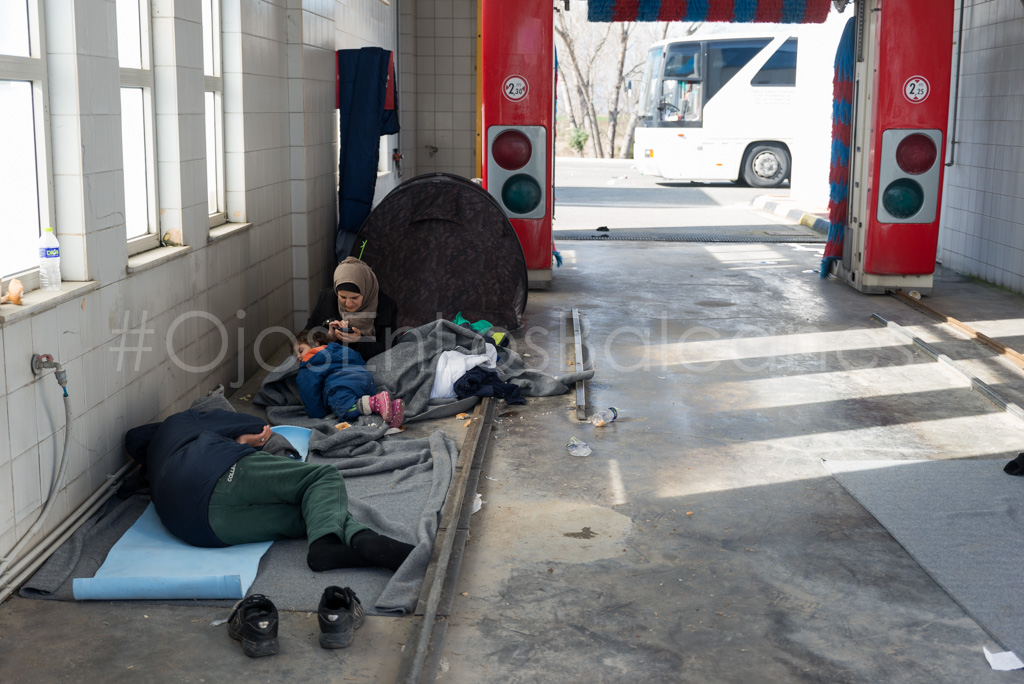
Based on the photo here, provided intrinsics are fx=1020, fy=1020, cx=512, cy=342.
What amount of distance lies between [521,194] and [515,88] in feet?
3.14

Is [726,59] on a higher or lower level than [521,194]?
higher

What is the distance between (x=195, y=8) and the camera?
5.47m

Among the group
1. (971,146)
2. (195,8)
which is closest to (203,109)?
(195,8)

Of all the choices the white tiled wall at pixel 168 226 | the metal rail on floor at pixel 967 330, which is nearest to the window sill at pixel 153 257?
the white tiled wall at pixel 168 226

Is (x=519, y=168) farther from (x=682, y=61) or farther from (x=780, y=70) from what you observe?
(x=780, y=70)

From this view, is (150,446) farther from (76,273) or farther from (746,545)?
(746,545)

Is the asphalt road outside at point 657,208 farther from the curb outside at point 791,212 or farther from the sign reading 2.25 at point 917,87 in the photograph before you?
the sign reading 2.25 at point 917,87

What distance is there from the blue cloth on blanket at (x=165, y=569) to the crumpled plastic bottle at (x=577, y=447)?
175 centimetres

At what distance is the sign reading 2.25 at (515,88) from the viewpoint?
30.3ft

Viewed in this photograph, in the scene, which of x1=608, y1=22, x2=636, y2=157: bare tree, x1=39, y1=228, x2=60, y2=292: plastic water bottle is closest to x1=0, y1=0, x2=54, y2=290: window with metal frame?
x1=39, y1=228, x2=60, y2=292: plastic water bottle

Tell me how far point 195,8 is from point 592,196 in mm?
14540

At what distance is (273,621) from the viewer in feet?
10.5

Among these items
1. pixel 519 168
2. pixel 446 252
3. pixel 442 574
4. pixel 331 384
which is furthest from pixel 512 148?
pixel 442 574

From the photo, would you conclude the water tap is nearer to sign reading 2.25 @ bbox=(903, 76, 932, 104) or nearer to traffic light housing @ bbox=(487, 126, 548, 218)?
traffic light housing @ bbox=(487, 126, 548, 218)
